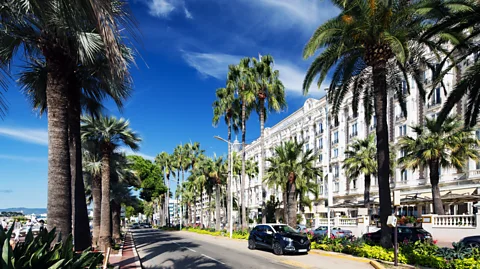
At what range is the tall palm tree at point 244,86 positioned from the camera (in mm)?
36219

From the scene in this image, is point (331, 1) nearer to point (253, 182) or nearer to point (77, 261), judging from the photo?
point (77, 261)

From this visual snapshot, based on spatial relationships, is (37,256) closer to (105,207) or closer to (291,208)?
(105,207)

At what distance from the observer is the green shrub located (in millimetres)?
5125

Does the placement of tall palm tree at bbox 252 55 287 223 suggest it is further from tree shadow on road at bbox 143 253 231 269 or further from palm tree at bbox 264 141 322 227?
tree shadow on road at bbox 143 253 231 269

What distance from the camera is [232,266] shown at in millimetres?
16203

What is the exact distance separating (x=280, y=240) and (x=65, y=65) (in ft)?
48.0

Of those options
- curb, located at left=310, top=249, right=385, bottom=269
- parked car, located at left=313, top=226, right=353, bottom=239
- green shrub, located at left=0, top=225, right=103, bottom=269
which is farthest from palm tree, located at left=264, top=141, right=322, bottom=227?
green shrub, located at left=0, top=225, right=103, bottom=269

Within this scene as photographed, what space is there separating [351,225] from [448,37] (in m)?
23.9

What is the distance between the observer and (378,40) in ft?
55.4

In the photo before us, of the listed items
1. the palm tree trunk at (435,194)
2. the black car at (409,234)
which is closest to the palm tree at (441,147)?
the palm tree trunk at (435,194)

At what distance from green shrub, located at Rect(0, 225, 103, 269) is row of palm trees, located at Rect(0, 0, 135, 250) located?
2.60 m

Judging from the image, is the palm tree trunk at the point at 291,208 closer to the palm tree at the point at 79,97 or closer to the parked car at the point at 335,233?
the parked car at the point at 335,233

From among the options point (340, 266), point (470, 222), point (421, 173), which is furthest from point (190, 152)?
point (340, 266)

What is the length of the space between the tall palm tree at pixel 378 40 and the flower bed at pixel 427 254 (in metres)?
0.88
